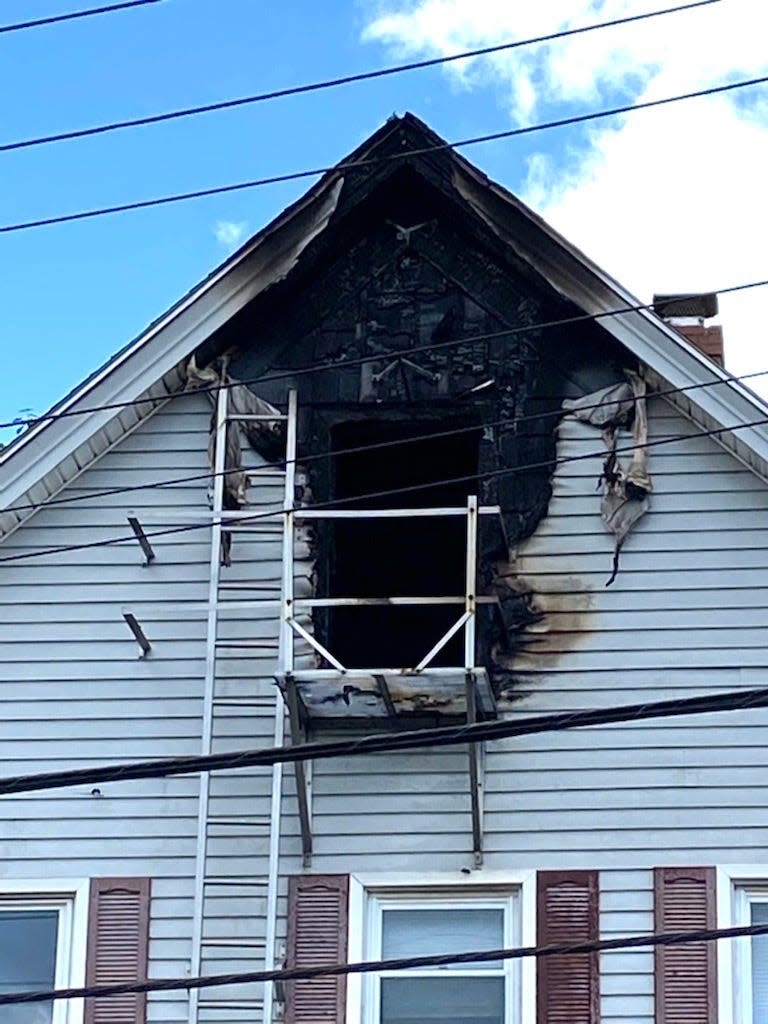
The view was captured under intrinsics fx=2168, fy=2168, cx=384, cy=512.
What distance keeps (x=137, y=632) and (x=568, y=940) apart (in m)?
3.05

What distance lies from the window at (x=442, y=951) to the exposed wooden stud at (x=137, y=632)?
78.7 inches

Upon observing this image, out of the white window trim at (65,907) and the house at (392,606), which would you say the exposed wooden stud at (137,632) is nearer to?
the house at (392,606)

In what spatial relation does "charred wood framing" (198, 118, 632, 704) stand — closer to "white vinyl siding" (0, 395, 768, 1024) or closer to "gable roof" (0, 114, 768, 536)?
"gable roof" (0, 114, 768, 536)

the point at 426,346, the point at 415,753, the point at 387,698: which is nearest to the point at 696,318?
the point at 426,346

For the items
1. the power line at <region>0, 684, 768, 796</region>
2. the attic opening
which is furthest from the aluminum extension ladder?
the power line at <region>0, 684, 768, 796</region>

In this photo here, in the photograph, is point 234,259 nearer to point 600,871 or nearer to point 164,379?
point 164,379

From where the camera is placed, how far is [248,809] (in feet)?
40.7

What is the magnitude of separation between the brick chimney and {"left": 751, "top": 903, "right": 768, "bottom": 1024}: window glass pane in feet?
13.2

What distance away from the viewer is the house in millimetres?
12039

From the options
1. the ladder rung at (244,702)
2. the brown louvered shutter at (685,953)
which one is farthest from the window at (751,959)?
the ladder rung at (244,702)

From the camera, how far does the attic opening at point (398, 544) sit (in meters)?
13.7

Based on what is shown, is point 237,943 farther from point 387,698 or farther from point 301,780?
point 387,698

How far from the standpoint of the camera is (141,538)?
507 inches

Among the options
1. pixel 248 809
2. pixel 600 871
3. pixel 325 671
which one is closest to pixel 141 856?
pixel 248 809
